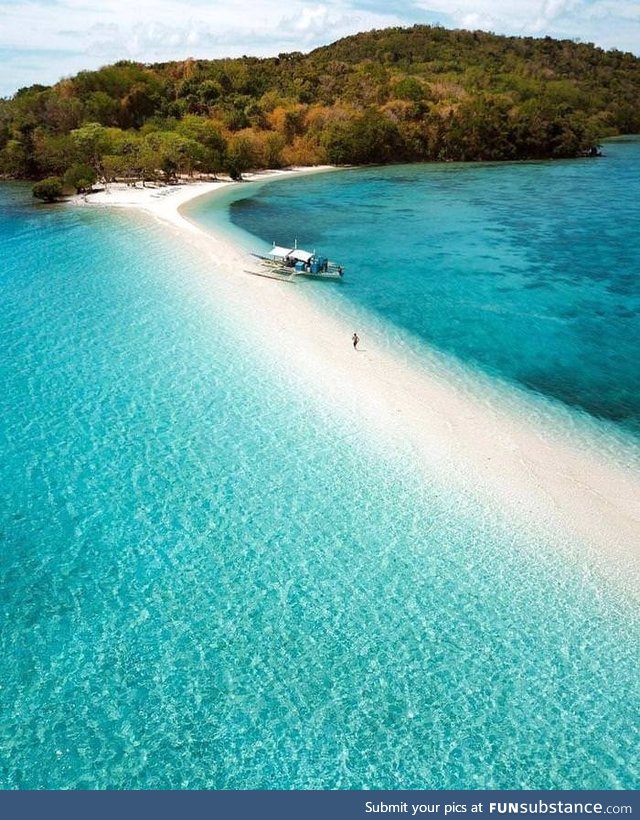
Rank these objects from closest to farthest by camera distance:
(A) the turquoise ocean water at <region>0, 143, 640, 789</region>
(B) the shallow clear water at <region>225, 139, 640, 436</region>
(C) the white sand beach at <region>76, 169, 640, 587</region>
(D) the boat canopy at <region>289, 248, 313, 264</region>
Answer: (A) the turquoise ocean water at <region>0, 143, 640, 789</region> < (C) the white sand beach at <region>76, 169, 640, 587</region> < (B) the shallow clear water at <region>225, 139, 640, 436</region> < (D) the boat canopy at <region>289, 248, 313, 264</region>

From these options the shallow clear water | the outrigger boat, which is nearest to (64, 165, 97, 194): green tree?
the shallow clear water

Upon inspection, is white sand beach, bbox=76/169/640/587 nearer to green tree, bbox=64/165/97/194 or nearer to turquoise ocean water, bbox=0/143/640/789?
turquoise ocean water, bbox=0/143/640/789

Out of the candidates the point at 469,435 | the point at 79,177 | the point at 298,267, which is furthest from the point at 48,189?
the point at 469,435

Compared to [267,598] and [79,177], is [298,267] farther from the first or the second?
[79,177]

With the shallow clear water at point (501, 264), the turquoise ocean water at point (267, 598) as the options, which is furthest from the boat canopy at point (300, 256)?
the turquoise ocean water at point (267, 598)

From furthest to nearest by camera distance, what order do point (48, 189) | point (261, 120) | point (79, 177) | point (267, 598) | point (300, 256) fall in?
point (261, 120) < point (79, 177) < point (48, 189) < point (300, 256) < point (267, 598)
